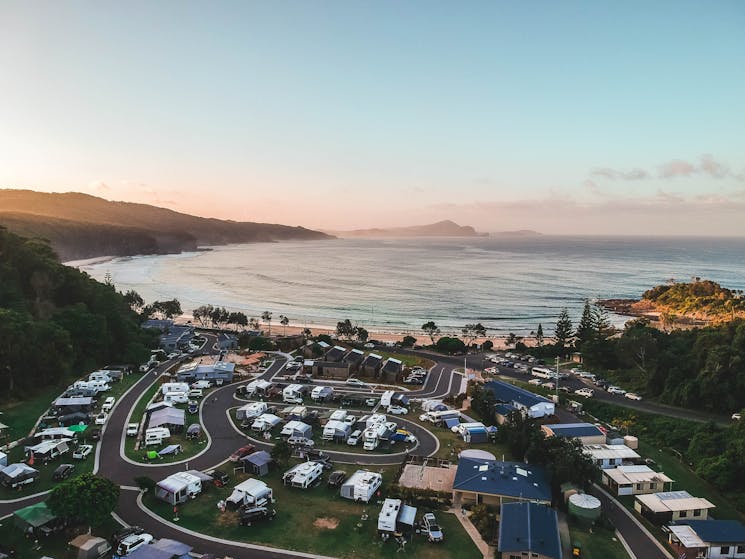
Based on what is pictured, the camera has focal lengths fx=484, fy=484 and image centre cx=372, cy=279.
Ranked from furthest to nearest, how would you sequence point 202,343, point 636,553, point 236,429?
1. point 202,343
2. point 236,429
3. point 636,553

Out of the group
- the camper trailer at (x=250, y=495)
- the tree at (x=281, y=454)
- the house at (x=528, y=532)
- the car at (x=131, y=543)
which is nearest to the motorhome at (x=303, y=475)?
the tree at (x=281, y=454)

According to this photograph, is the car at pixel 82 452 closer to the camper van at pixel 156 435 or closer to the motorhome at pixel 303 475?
the camper van at pixel 156 435

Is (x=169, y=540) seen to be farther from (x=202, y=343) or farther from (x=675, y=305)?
(x=675, y=305)

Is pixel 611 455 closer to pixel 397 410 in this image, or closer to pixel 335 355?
pixel 397 410

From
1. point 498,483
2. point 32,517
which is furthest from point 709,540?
point 32,517

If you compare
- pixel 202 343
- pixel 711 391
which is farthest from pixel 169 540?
pixel 202 343
